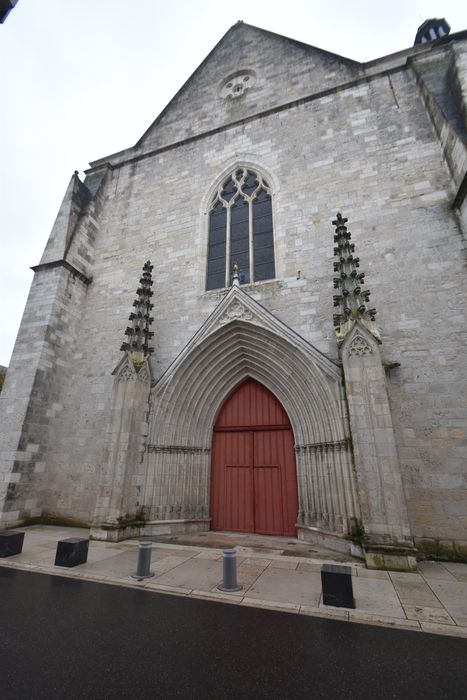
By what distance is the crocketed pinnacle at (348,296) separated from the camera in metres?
6.07

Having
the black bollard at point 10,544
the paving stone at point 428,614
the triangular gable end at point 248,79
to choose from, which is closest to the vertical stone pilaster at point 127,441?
the black bollard at point 10,544

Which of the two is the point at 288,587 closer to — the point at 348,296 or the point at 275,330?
Result: the point at 275,330

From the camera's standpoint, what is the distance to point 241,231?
928cm

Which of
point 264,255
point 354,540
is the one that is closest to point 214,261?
point 264,255

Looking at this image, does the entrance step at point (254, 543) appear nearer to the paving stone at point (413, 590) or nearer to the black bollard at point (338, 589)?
the paving stone at point (413, 590)

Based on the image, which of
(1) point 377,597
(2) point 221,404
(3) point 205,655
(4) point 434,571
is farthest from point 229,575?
(2) point 221,404

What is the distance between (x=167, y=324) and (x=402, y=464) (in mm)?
6196

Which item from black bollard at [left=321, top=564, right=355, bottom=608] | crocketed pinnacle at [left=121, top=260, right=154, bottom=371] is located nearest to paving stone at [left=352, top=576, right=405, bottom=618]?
black bollard at [left=321, top=564, right=355, bottom=608]

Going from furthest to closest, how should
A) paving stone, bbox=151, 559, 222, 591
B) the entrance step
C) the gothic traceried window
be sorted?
the gothic traceried window
the entrance step
paving stone, bbox=151, 559, 222, 591

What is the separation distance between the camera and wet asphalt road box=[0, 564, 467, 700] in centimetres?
212

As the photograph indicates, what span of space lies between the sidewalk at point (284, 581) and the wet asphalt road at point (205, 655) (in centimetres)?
22

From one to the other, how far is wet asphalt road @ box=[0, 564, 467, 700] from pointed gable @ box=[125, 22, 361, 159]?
39.6 ft

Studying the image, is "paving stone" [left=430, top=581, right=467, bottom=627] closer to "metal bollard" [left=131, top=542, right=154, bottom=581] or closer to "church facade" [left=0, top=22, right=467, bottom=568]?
"church facade" [left=0, top=22, right=467, bottom=568]

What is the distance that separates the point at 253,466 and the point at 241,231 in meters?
6.31
